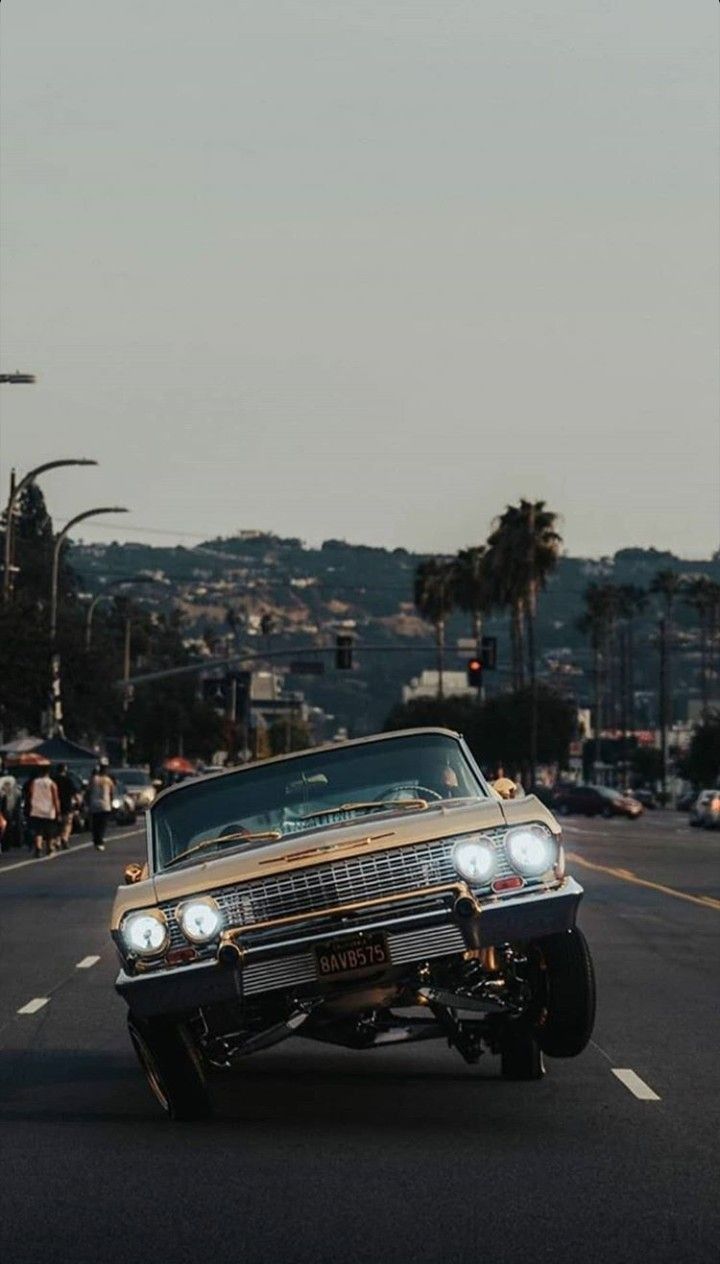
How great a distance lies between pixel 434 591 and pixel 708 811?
61.7m

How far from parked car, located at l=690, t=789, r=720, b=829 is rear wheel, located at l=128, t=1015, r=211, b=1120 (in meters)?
74.9

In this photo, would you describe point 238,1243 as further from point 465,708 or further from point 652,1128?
point 465,708

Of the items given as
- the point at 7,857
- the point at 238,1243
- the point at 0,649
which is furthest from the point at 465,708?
the point at 238,1243

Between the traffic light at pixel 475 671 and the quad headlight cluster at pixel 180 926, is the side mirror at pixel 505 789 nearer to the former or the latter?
the quad headlight cluster at pixel 180 926

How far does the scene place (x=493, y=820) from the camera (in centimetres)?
1221

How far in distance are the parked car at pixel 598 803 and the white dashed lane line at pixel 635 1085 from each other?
276 feet

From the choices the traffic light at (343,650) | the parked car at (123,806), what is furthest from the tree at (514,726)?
the parked car at (123,806)

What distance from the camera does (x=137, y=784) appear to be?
87.1 m

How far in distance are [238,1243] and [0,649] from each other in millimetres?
57285

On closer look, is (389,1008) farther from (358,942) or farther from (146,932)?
(146,932)

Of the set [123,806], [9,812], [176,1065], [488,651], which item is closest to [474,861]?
[176,1065]

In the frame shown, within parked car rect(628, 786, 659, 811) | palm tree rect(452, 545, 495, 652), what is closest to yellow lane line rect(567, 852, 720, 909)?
palm tree rect(452, 545, 495, 652)

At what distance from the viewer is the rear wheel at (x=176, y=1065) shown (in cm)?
1190

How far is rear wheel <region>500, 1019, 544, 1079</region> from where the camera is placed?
12977 mm
